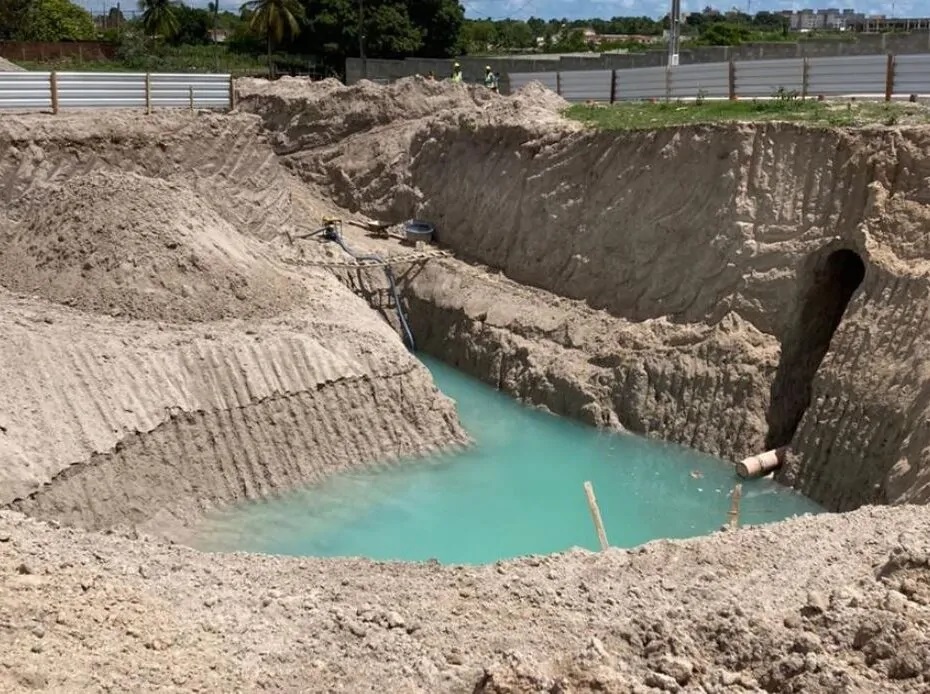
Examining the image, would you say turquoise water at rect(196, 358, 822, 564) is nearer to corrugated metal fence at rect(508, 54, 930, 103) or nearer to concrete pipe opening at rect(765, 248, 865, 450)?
concrete pipe opening at rect(765, 248, 865, 450)

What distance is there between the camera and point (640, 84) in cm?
2748

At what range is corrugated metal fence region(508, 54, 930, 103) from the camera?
2086 centimetres

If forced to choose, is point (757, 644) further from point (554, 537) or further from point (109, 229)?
point (109, 229)

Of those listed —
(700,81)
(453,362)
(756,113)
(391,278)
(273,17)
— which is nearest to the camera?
(756,113)

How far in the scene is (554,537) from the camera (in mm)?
14914

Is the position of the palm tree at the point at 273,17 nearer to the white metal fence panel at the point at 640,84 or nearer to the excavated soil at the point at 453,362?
the excavated soil at the point at 453,362

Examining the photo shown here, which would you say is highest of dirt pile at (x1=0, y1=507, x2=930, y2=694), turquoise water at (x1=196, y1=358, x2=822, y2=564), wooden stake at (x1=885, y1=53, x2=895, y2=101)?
wooden stake at (x1=885, y1=53, x2=895, y2=101)

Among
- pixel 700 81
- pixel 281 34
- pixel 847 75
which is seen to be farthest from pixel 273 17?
pixel 847 75

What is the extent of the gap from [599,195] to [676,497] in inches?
284

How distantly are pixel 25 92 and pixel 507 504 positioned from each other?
15.2m

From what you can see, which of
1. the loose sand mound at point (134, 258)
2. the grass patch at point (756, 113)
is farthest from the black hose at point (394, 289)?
the grass patch at point (756, 113)

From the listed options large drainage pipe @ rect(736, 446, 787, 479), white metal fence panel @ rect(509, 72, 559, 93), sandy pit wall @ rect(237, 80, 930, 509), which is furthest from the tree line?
large drainage pipe @ rect(736, 446, 787, 479)

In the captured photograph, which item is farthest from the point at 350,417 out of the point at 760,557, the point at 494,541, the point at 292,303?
the point at 760,557

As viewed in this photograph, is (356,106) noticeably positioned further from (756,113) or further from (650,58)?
(756,113)
